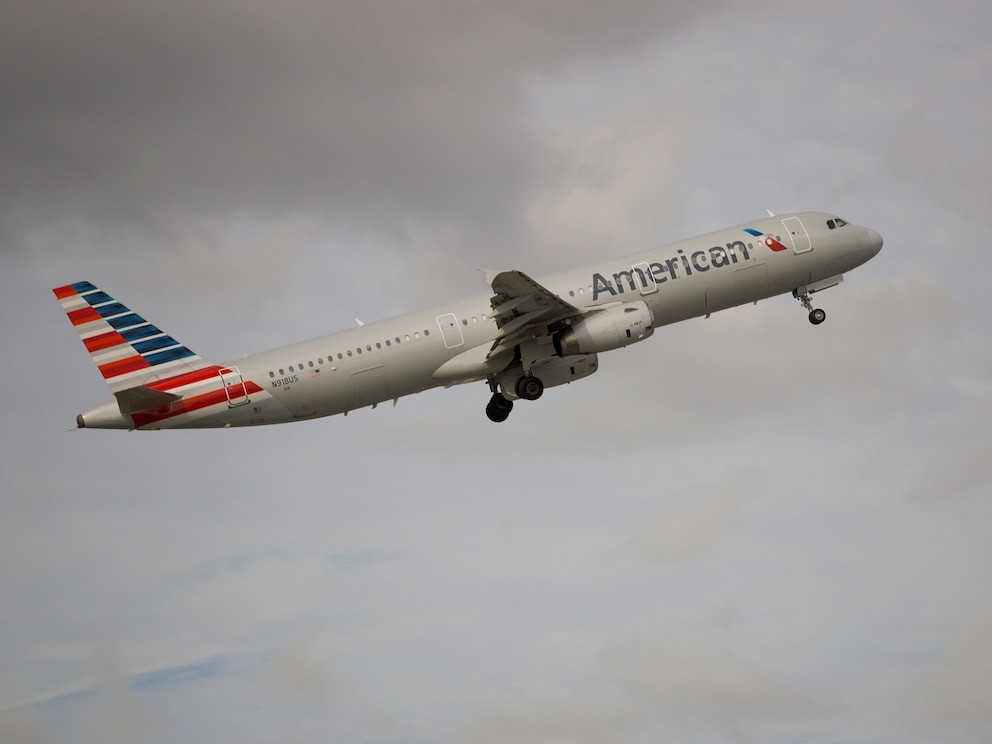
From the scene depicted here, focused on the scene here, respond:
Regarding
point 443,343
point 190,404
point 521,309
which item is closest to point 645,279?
point 521,309

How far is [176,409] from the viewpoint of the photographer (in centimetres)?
4947

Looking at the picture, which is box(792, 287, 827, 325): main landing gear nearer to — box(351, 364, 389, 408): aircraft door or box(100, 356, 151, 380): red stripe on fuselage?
box(351, 364, 389, 408): aircraft door

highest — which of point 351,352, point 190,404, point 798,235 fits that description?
point 798,235

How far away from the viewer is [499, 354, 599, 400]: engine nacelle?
54250 mm

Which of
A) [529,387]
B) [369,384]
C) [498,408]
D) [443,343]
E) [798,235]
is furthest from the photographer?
[498,408]

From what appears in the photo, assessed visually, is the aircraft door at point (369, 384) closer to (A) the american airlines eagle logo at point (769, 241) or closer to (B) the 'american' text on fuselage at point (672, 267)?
(B) the 'american' text on fuselage at point (672, 267)

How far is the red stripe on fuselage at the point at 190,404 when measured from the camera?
161ft

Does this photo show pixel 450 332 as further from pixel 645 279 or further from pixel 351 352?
pixel 645 279

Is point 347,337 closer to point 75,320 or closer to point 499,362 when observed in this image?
point 499,362

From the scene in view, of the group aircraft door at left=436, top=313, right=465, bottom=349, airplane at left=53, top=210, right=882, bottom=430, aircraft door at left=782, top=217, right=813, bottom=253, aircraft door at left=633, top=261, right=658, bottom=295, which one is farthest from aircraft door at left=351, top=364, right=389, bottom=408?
aircraft door at left=782, top=217, right=813, bottom=253

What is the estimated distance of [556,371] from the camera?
54.4 meters

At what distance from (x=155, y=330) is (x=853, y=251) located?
3421cm

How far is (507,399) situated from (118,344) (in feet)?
61.2

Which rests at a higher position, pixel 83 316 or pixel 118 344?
pixel 83 316
